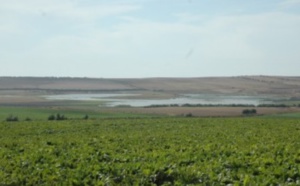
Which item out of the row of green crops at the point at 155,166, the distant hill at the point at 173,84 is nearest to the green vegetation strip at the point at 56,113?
the row of green crops at the point at 155,166

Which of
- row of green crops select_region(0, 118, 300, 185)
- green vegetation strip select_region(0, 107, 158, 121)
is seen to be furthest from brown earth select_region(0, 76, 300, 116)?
row of green crops select_region(0, 118, 300, 185)

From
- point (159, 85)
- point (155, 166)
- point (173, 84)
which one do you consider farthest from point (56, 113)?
point (173, 84)

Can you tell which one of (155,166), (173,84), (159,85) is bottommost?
(155,166)

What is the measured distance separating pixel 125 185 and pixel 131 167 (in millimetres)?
1458

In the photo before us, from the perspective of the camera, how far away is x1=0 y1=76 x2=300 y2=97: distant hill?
136 metres

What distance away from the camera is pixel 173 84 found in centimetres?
15625

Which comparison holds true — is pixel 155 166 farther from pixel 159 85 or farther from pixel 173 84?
pixel 173 84

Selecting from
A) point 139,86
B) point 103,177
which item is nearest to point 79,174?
point 103,177

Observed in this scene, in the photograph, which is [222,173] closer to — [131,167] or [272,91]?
[131,167]

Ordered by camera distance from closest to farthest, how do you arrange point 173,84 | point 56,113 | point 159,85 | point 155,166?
point 155,166 → point 56,113 → point 159,85 → point 173,84

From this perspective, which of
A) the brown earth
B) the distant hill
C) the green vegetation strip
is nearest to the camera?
the green vegetation strip

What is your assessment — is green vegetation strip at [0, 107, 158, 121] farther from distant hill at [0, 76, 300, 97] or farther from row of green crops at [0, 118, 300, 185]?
distant hill at [0, 76, 300, 97]

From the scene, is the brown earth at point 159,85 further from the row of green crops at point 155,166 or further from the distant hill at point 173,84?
the row of green crops at point 155,166

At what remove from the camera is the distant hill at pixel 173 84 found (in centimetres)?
13615
